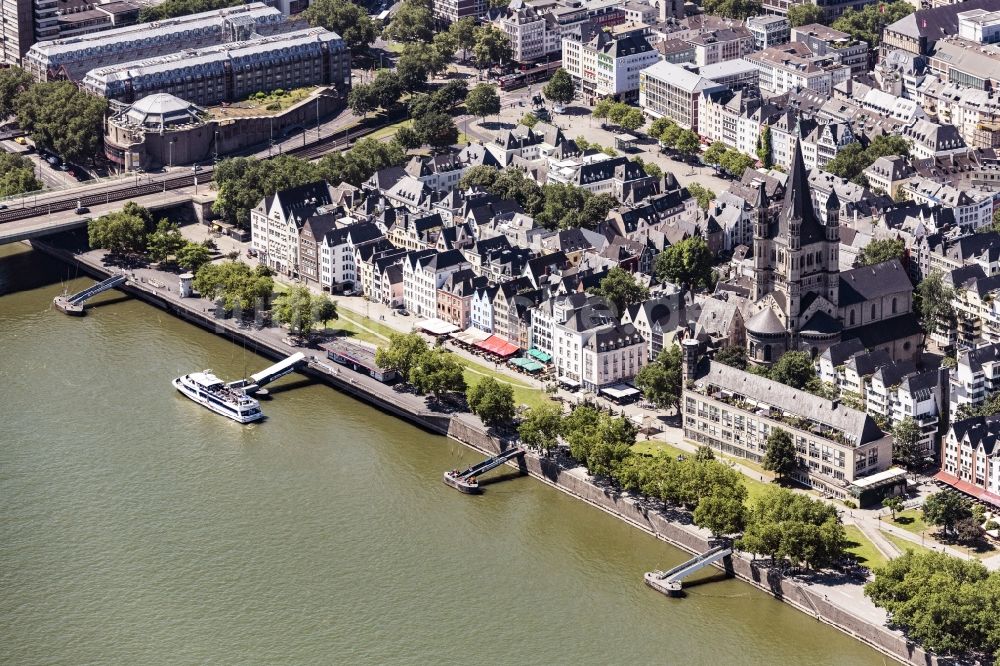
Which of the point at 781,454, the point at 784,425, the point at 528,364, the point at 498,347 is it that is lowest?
the point at 528,364

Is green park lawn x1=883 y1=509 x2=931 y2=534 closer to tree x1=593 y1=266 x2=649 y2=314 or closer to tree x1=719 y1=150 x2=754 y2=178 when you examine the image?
tree x1=593 y1=266 x2=649 y2=314

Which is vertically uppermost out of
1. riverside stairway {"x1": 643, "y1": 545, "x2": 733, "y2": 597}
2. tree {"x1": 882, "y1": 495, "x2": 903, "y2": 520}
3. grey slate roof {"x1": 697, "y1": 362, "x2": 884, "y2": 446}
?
grey slate roof {"x1": 697, "y1": 362, "x2": 884, "y2": 446}

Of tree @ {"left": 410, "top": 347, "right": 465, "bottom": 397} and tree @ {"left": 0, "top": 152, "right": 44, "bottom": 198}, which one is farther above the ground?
tree @ {"left": 0, "top": 152, "right": 44, "bottom": 198}

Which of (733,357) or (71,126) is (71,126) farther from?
(733,357)

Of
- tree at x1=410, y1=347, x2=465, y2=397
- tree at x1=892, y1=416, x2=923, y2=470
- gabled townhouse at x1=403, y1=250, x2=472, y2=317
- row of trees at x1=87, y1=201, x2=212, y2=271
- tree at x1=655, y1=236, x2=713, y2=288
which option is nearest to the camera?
tree at x1=892, y1=416, x2=923, y2=470

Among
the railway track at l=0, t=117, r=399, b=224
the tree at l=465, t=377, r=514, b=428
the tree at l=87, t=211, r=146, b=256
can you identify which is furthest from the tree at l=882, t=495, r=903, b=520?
the railway track at l=0, t=117, r=399, b=224

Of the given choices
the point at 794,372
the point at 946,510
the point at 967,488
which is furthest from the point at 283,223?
the point at 946,510

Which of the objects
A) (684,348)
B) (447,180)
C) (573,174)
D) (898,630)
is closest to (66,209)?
(447,180)

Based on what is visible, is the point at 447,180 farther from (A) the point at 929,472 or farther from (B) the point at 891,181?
(A) the point at 929,472
